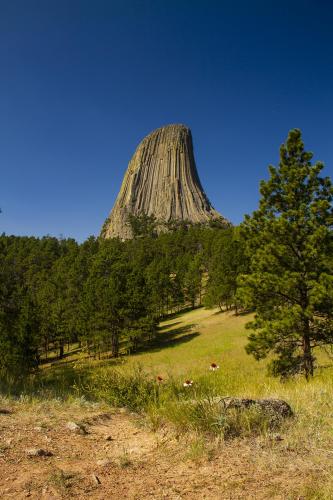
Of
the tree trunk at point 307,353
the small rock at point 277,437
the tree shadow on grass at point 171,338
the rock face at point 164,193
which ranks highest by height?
the rock face at point 164,193

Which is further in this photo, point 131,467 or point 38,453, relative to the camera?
point 38,453

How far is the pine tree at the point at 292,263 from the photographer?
43.0ft

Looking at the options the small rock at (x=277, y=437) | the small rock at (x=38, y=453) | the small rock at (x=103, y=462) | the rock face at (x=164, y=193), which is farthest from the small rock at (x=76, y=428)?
the rock face at (x=164, y=193)

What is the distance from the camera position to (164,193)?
597 ft

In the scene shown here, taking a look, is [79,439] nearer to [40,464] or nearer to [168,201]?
[40,464]

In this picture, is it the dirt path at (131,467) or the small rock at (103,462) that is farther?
the small rock at (103,462)

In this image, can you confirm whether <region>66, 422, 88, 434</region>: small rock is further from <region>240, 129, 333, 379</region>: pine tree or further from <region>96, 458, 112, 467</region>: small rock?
<region>240, 129, 333, 379</region>: pine tree

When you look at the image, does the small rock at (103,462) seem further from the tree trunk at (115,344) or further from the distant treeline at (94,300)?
the tree trunk at (115,344)

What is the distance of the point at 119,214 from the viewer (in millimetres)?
179500

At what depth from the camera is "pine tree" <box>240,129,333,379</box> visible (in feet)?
43.0

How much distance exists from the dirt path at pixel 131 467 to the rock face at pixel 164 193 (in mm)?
158980

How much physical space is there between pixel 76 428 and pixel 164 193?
180545mm

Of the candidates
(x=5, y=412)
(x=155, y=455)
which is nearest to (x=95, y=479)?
(x=155, y=455)

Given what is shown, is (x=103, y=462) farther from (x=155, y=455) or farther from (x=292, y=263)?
(x=292, y=263)
